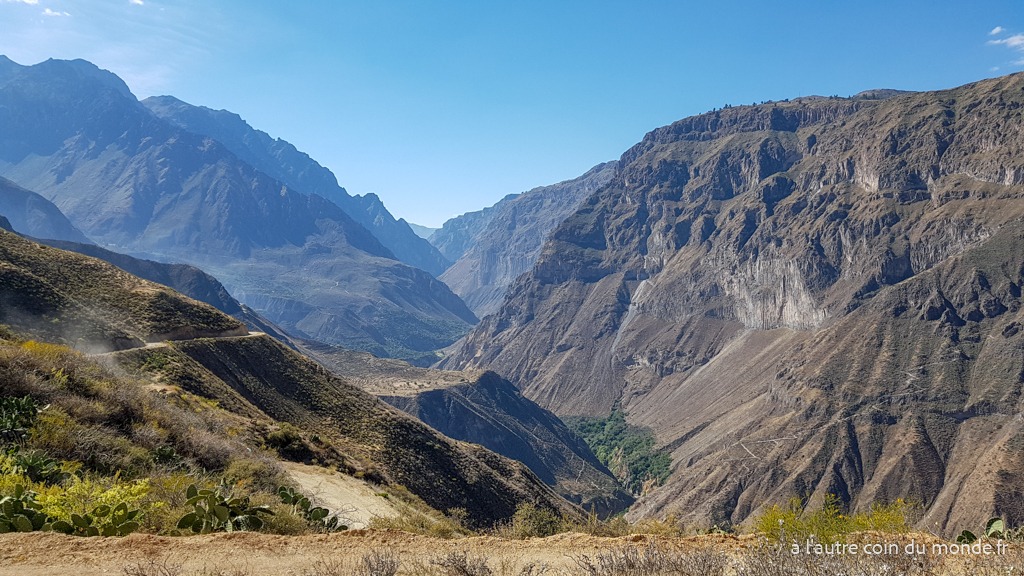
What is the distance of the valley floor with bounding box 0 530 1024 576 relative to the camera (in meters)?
10.4

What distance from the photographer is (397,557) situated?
40.6ft

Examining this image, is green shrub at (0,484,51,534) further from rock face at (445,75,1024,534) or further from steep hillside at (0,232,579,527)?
rock face at (445,75,1024,534)

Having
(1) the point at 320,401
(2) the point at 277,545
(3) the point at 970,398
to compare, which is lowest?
(3) the point at 970,398

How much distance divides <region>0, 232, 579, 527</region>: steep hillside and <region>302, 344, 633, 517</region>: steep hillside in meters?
74.9

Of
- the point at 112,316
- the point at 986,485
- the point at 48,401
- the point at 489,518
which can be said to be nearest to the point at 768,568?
the point at 48,401

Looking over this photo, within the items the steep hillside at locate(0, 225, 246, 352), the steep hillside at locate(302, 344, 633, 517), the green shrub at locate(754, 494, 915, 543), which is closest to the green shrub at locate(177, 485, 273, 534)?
the green shrub at locate(754, 494, 915, 543)

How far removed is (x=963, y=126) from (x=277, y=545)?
20674cm

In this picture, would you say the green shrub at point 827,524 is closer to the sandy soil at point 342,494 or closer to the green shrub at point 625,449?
the sandy soil at point 342,494

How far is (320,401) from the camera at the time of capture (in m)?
44.0

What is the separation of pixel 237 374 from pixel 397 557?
34.6m

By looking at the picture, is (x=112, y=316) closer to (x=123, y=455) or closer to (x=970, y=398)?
(x=123, y=455)

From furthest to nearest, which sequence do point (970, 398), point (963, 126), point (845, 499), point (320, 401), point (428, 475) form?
point (963, 126) < point (970, 398) < point (845, 499) < point (320, 401) < point (428, 475)

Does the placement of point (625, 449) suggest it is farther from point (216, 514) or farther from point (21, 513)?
point (21, 513)

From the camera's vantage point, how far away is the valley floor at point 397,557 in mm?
10398
